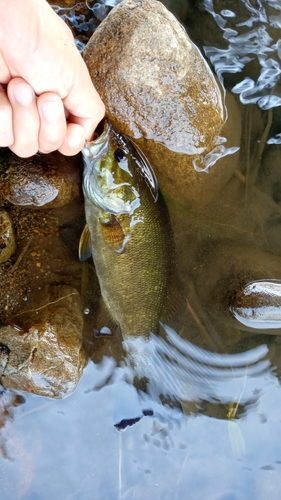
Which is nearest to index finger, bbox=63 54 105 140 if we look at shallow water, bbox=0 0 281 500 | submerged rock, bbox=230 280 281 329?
shallow water, bbox=0 0 281 500

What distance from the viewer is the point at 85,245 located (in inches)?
138

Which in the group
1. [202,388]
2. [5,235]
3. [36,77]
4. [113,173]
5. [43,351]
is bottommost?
[202,388]

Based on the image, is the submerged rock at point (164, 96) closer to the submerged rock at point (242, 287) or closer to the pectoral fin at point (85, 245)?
the submerged rock at point (242, 287)

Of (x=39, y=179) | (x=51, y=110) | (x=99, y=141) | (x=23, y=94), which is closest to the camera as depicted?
(x=23, y=94)

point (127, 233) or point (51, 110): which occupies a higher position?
point (51, 110)

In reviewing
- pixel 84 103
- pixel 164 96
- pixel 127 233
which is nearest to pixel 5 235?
pixel 127 233

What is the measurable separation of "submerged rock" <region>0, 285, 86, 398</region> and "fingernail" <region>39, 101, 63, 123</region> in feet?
5.66

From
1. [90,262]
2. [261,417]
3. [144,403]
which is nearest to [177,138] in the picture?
[90,262]

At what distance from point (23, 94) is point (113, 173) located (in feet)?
3.50

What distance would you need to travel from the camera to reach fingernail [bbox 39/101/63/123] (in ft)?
7.35

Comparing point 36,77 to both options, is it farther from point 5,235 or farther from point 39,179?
point 5,235

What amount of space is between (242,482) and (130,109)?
339 centimetres

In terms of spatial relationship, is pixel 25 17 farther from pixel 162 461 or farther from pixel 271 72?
pixel 162 461

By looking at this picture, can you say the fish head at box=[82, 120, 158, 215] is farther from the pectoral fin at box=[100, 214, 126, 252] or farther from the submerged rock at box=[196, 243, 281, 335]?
the submerged rock at box=[196, 243, 281, 335]
